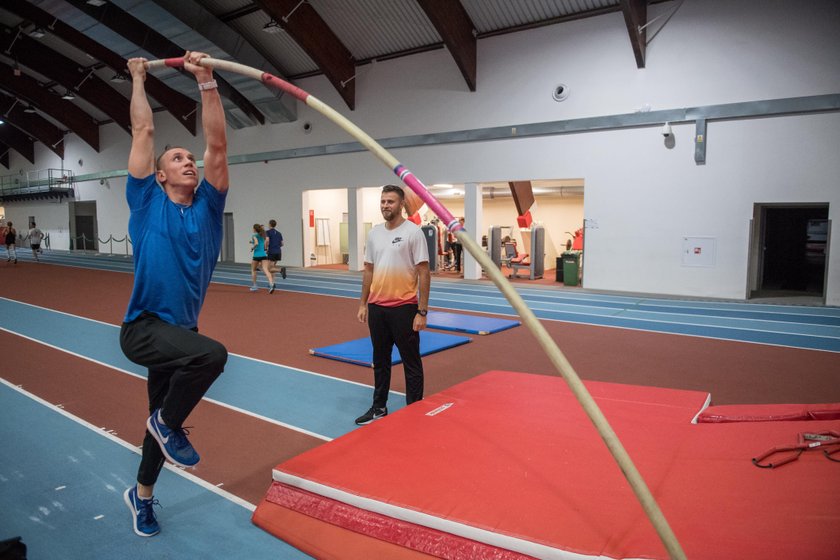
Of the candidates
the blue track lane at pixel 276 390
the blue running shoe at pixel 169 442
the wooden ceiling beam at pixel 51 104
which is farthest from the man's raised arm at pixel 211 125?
the wooden ceiling beam at pixel 51 104

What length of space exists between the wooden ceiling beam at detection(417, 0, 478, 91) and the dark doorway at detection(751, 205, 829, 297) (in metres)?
8.46

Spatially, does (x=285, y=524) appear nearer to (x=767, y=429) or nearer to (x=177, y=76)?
(x=767, y=429)

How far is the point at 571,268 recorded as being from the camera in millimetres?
15555

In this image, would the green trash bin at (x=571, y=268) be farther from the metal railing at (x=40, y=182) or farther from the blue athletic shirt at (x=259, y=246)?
the metal railing at (x=40, y=182)

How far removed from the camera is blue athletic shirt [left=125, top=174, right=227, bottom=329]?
2764 mm

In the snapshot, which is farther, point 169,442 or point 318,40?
point 318,40

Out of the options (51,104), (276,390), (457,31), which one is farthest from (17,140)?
(276,390)

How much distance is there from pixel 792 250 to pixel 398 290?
13964 mm

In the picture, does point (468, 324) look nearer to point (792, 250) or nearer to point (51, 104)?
point (792, 250)

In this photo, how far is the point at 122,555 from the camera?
2.89 metres

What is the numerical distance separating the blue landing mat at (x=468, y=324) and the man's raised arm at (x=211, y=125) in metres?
6.29

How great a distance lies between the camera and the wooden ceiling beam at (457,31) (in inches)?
541

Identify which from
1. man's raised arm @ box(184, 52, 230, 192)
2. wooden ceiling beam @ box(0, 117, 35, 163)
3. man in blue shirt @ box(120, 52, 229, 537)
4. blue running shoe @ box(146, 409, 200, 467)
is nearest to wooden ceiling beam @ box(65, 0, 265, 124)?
man's raised arm @ box(184, 52, 230, 192)

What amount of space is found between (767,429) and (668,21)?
1218cm
